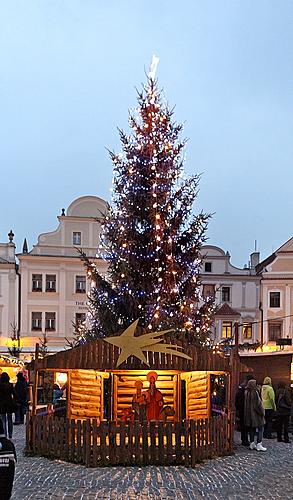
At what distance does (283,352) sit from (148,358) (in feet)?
38.7

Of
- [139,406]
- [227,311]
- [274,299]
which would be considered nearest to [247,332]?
Result: [227,311]

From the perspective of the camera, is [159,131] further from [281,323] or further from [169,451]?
[281,323]

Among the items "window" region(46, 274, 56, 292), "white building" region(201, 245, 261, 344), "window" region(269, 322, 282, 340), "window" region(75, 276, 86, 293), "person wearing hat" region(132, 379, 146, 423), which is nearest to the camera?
"person wearing hat" region(132, 379, 146, 423)

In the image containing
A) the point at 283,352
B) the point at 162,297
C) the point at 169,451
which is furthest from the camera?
the point at 283,352

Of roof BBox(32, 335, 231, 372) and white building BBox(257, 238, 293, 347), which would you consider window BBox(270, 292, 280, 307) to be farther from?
roof BBox(32, 335, 231, 372)

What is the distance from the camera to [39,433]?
582 inches

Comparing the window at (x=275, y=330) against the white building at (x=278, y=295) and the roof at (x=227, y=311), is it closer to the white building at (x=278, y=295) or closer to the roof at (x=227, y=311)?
the white building at (x=278, y=295)

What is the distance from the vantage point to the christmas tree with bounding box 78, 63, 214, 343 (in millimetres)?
18297

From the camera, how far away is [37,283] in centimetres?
4528

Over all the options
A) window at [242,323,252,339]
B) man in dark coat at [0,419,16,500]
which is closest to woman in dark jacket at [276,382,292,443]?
man in dark coat at [0,419,16,500]

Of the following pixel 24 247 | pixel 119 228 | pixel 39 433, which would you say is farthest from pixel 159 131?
pixel 24 247

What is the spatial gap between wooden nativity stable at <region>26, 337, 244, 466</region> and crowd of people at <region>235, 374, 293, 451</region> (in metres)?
0.77

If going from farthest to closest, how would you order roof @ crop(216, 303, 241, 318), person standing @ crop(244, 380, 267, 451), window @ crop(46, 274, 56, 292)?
1. roof @ crop(216, 303, 241, 318)
2. window @ crop(46, 274, 56, 292)
3. person standing @ crop(244, 380, 267, 451)

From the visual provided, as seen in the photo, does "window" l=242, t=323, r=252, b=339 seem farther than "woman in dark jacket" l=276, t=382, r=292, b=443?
Yes
